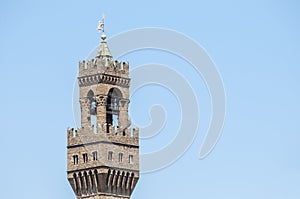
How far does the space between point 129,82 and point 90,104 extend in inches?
212

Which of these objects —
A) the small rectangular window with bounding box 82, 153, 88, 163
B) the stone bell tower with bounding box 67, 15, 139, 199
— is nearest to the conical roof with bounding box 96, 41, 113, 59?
the stone bell tower with bounding box 67, 15, 139, 199

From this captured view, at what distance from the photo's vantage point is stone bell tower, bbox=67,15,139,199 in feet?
529

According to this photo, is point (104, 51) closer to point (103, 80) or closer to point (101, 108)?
point (103, 80)

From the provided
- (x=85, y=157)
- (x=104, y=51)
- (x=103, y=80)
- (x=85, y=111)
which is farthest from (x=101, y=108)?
(x=104, y=51)

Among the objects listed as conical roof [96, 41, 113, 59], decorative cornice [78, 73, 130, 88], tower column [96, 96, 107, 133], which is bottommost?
tower column [96, 96, 107, 133]

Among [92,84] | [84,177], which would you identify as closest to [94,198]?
[84,177]

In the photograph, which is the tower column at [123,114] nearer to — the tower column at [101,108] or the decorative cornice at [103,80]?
the decorative cornice at [103,80]

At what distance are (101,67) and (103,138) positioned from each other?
27.3 feet

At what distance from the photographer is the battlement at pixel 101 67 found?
164 metres

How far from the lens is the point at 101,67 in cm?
16338

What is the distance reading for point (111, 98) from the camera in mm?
164875

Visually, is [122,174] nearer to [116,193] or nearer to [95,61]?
[116,193]

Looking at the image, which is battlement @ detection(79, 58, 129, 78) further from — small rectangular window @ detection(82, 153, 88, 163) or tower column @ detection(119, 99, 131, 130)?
small rectangular window @ detection(82, 153, 88, 163)

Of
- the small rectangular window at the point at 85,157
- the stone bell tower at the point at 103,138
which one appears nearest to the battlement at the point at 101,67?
the stone bell tower at the point at 103,138
